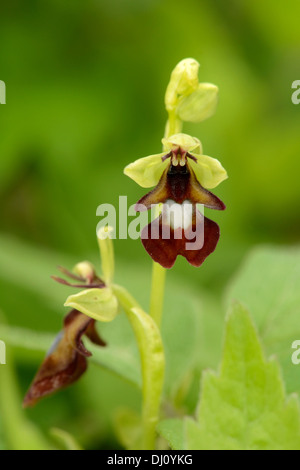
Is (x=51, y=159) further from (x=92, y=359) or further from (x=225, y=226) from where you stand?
(x=92, y=359)

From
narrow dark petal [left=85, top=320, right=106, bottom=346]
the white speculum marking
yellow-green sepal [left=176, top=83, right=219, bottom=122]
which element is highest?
yellow-green sepal [left=176, top=83, right=219, bottom=122]

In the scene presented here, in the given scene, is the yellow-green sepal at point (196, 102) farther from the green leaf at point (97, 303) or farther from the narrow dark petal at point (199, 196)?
the green leaf at point (97, 303)

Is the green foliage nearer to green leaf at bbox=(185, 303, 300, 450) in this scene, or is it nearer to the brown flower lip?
green leaf at bbox=(185, 303, 300, 450)

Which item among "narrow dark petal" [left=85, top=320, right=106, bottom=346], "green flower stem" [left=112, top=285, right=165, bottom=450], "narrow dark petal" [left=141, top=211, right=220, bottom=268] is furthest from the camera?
"narrow dark petal" [left=85, top=320, right=106, bottom=346]

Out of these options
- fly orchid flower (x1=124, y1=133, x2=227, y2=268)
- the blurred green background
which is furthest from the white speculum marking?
the blurred green background

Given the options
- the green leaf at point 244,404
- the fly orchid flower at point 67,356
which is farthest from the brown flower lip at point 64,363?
the green leaf at point 244,404

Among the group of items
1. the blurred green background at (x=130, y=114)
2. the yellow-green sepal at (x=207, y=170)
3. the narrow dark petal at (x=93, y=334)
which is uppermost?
the blurred green background at (x=130, y=114)

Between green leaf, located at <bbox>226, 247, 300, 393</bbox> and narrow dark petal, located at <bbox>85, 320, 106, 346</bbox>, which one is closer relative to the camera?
narrow dark petal, located at <bbox>85, 320, 106, 346</bbox>
